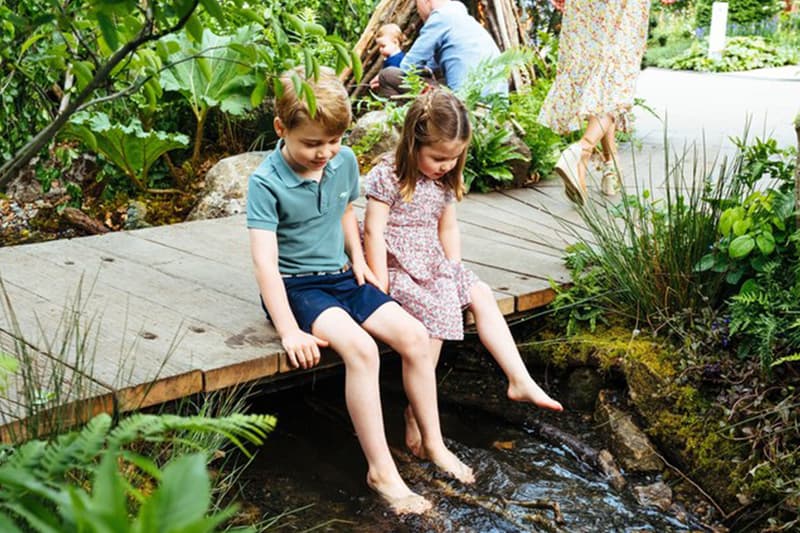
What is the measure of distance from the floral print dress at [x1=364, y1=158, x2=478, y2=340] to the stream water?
525 millimetres

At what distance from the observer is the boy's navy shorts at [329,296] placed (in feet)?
11.0

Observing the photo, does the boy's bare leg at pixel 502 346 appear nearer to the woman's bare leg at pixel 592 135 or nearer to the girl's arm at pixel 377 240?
the girl's arm at pixel 377 240

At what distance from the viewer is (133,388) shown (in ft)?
9.60

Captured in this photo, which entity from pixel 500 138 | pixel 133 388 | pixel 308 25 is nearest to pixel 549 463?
pixel 133 388

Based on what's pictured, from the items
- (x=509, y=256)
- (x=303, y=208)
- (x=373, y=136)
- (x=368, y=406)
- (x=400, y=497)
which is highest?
(x=303, y=208)

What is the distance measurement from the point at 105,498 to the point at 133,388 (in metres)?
2.14

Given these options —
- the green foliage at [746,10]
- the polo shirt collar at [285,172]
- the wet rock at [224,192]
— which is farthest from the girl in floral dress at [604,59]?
the green foliage at [746,10]

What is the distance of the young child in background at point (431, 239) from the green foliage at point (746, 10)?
18.9 meters

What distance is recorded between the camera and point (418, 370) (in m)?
3.38

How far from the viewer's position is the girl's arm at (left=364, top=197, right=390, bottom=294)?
11.9 feet

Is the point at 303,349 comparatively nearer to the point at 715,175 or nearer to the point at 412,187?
the point at 412,187

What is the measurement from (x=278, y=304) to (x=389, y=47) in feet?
14.7

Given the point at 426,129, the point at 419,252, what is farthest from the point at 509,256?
the point at 426,129

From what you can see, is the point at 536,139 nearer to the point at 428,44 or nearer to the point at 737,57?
the point at 428,44
